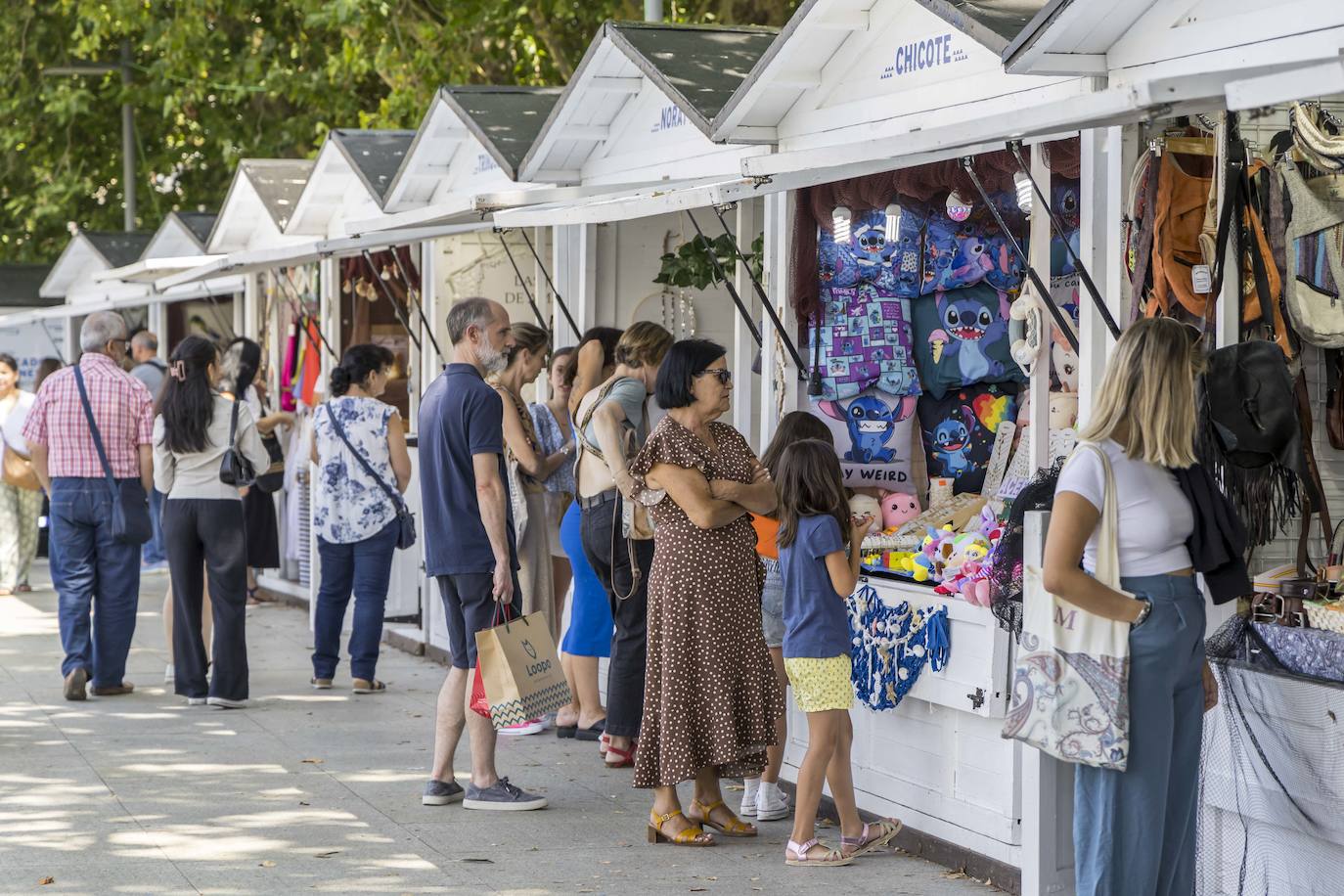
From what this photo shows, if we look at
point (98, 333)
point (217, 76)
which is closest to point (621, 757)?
point (98, 333)

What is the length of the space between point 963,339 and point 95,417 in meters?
4.73

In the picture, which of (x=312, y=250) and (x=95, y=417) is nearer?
(x=95, y=417)

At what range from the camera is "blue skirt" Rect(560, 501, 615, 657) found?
27.3 ft

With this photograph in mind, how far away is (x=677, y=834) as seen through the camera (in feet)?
21.1

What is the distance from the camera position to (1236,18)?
17.5 feet

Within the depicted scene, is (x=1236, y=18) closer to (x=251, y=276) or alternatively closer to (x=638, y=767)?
(x=638, y=767)

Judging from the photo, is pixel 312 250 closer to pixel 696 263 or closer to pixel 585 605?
pixel 696 263

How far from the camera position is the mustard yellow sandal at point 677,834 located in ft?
21.1

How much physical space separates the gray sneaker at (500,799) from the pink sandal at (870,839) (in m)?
1.33

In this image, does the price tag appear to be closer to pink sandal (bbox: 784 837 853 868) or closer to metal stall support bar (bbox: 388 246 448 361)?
pink sandal (bbox: 784 837 853 868)

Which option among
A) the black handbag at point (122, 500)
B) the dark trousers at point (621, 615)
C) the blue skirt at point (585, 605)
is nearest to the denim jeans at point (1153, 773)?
the dark trousers at point (621, 615)

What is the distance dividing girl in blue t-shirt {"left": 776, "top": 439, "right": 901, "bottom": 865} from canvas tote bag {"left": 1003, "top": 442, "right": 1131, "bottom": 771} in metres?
1.40

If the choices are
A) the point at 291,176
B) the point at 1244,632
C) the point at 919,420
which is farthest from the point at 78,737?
the point at 291,176

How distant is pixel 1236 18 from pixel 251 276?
10.8 m
